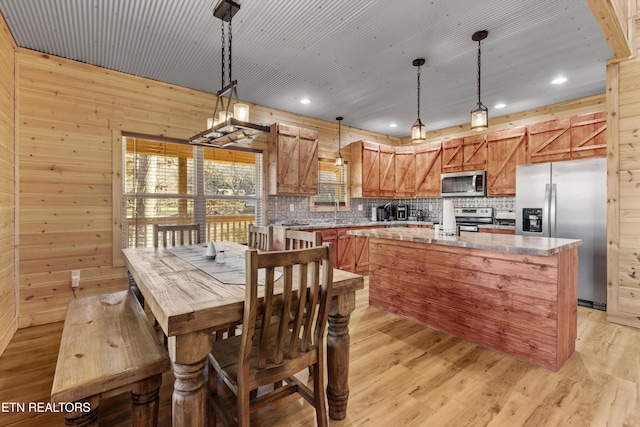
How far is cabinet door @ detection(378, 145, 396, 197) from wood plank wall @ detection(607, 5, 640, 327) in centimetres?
338

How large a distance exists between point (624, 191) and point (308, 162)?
12.5ft

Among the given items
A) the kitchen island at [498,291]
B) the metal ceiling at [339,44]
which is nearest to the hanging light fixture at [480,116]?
the metal ceiling at [339,44]

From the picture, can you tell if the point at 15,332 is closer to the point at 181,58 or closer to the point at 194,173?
the point at 194,173

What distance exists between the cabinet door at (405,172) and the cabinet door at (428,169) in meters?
0.12

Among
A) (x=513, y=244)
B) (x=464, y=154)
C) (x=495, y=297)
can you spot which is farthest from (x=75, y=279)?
(x=464, y=154)

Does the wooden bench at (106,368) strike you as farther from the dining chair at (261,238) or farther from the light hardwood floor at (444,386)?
the dining chair at (261,238)

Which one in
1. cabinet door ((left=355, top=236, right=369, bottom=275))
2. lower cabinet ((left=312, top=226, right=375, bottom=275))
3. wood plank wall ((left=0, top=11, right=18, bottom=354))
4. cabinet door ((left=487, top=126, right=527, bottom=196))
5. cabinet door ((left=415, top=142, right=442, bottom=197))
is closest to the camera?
wood plank wall ((left=0, top=11, right=18, bottom=354))

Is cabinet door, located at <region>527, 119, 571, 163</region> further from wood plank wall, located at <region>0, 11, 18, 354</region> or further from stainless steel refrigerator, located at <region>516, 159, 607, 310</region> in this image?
wood plank wall, located at <region>0, 11, 18, 354</region>

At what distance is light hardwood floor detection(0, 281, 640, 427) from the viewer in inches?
67.6

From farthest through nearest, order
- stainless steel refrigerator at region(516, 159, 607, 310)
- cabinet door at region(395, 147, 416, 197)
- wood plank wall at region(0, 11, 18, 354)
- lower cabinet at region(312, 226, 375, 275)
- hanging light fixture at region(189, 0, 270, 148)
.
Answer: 1. cabinet door at region(395, 147, 416, 197)
2. lower cabinet at region(312, 226, 375, 275)
3. stainless steel refrigerator at region(516, 159, 607, 310)
4. wood plank wall at region(0, 11, 18, 354)
5. hanging light fixture at region(189, 0, 270, 148)

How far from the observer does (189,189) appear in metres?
4.08

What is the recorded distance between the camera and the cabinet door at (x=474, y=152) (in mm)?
5098

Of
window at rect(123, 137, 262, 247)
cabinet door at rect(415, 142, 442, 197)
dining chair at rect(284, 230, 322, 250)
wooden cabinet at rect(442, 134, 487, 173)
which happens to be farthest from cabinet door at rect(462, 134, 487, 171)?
dining chair at rect(284, 230, 322, 250)

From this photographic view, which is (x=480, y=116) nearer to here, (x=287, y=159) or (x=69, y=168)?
(x=287, y=159)
